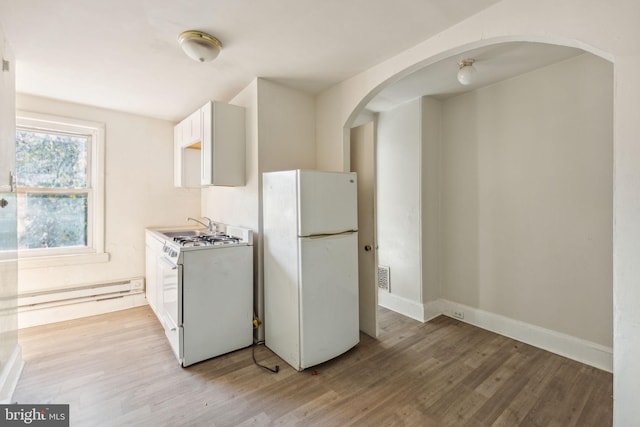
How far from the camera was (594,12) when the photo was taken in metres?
1.31

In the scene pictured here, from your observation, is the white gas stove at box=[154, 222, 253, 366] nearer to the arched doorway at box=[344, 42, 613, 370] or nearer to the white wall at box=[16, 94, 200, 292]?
the white wall at box=[16, 94, 200, 292]

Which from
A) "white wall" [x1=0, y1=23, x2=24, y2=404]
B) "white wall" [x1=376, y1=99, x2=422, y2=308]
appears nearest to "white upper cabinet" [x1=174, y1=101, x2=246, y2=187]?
"white wall" [x1=0, y1=23, x2=24, y2=404]

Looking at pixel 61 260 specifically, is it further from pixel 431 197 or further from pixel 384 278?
pixel 431 197

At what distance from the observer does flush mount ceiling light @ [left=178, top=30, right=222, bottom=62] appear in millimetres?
1875

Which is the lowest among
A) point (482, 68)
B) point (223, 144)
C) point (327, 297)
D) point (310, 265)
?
point (327, 297)

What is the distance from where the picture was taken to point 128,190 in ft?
11.6

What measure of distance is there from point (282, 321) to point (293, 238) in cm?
72

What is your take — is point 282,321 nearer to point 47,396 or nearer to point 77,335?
point 47,396

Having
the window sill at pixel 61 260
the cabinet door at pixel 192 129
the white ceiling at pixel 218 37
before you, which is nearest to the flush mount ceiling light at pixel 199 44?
the white ceiling at pixel 218 37

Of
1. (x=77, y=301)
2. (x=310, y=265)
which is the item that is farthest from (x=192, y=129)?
(x=77, y=301)

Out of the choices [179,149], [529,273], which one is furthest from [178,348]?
[529,273]

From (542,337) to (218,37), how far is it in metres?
3.54

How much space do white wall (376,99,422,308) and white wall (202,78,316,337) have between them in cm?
100

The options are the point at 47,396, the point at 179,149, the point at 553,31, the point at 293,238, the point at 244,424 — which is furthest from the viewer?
the point at 179,149
